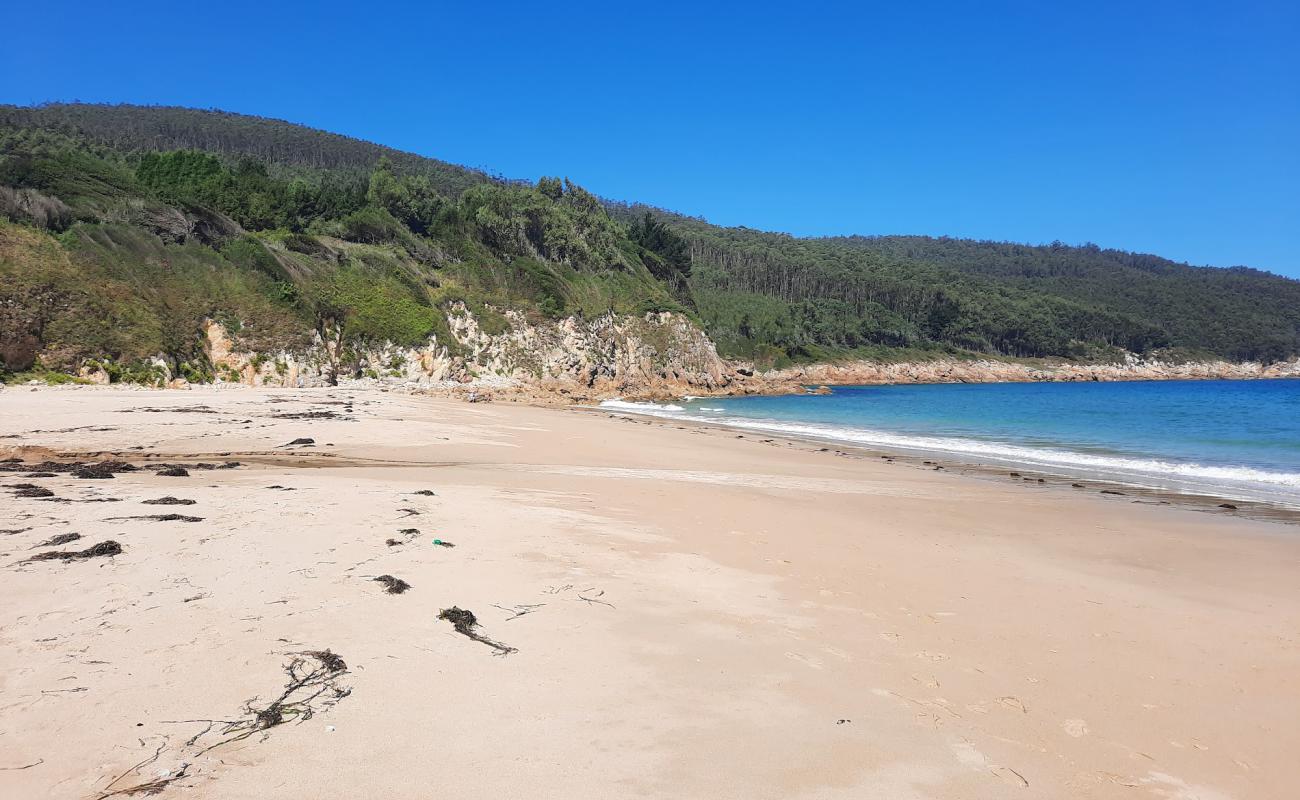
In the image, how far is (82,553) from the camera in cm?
510

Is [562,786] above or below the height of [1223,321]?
below

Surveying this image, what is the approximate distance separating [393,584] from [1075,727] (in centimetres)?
460

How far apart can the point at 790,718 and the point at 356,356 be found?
3516 centimetres

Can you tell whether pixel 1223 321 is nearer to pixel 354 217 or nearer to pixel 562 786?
pixel 354 217

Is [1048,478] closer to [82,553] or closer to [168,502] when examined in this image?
[168,502]

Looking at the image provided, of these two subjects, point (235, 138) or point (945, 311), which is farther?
point (945, 311)

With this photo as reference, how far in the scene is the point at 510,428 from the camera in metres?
20.1

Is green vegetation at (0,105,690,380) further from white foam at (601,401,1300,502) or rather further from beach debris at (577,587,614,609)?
beach debris at (577,587,614,609)

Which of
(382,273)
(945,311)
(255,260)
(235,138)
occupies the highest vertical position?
(235,138)

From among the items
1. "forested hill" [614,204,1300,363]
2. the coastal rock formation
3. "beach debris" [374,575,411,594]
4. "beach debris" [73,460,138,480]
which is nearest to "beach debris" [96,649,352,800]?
"beach debris" [374,575,411,594]

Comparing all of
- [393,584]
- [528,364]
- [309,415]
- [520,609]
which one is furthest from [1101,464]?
[528,364]

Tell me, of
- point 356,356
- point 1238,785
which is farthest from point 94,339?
point 1238,785

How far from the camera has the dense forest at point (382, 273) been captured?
24.9 m

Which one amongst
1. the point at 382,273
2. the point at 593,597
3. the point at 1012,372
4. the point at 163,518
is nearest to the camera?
the point at 593,597
